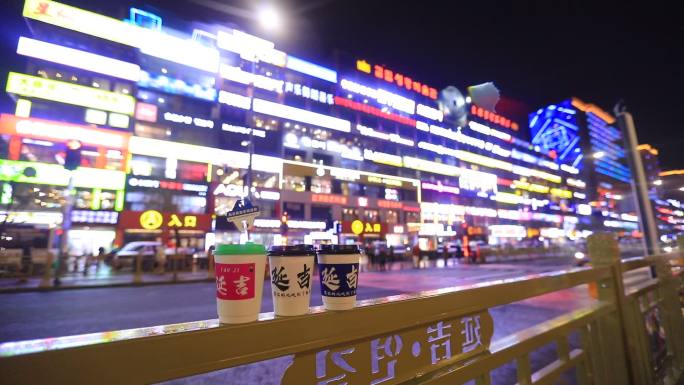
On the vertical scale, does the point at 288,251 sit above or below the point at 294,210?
below

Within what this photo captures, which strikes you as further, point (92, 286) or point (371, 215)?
point (371, 215)

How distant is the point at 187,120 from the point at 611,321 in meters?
30.5

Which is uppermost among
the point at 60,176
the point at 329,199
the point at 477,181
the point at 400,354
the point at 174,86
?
the point at 174,86

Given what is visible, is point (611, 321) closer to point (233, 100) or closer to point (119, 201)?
point (119, 201)

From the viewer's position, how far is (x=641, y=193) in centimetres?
624

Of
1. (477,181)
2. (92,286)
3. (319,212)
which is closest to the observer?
(92,286)

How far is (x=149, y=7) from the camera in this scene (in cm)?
2905

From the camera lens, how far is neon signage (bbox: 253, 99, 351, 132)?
3226 centimetres

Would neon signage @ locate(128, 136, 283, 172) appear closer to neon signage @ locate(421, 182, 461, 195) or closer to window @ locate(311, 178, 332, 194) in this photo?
window @ locate(311, 178, 332, 194)

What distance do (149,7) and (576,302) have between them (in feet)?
120

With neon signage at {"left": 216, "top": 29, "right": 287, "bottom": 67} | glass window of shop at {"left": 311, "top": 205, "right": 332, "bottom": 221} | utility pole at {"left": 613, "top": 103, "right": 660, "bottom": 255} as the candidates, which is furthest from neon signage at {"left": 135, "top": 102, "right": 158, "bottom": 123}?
utility pole at {"left": 613, "top": 103, "right": 660, "bottom": 255}

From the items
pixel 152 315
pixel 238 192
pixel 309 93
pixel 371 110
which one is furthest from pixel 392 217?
pixel 152 315

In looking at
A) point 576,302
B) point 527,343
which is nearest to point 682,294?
point 576,302

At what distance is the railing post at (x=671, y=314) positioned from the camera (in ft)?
9.91
